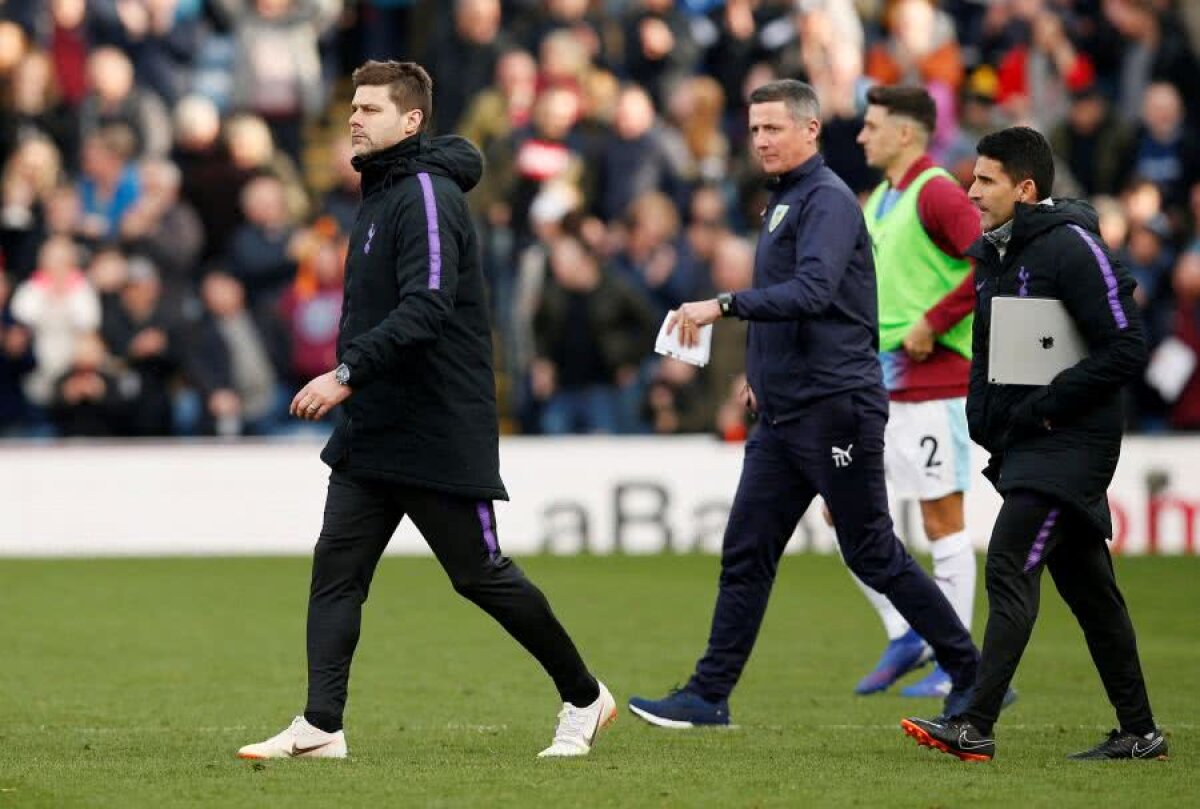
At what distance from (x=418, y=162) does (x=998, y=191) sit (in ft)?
6.26

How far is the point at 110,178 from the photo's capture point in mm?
19750

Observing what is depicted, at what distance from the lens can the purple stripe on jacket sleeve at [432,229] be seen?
26.2ft

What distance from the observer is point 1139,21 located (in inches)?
838

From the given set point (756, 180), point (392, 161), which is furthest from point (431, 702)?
point (756, 180)

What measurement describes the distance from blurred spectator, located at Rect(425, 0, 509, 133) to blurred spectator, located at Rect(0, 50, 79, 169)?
3019 millimetres

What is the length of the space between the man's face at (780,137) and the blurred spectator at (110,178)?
1115cm

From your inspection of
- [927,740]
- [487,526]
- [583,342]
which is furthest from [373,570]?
[583,342]

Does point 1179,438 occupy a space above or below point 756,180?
below

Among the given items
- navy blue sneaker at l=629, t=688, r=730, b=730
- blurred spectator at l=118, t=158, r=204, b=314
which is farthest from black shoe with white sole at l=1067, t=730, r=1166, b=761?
blurred spectator at l=118, t=158, r=204, b=314

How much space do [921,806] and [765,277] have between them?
8.71ft

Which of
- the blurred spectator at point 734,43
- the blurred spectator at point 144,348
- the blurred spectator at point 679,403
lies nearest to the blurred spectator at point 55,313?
the blurred spectator at point 144,348

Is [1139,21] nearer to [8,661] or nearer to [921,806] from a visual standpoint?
[8,661]

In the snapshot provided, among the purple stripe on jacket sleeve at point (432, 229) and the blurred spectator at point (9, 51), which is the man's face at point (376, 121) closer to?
the purple stripe on jacket sleeve at point (432, 229)

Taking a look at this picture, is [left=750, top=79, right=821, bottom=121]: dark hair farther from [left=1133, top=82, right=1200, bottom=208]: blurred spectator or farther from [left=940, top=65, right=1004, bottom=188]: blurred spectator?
[left=1133, top=82, right=1200, bottom=208]: blurred spectator
